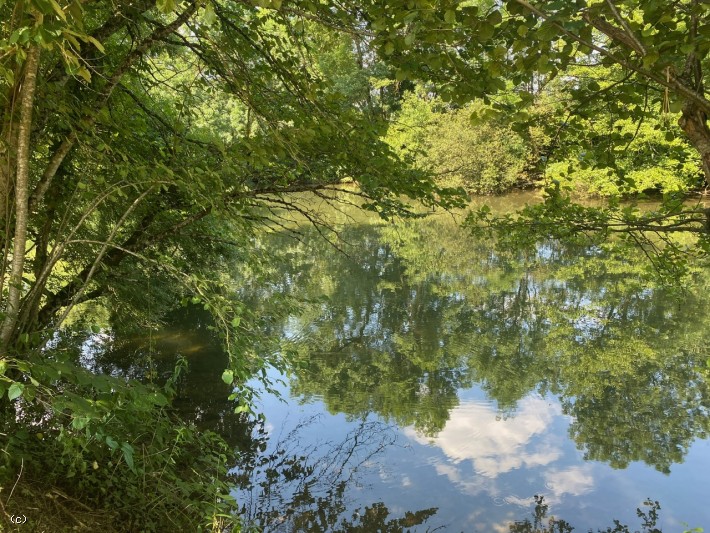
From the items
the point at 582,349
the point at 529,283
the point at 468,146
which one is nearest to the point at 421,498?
the point at 582,349

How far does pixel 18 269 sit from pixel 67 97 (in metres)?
1.33

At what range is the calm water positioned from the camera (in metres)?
4.97

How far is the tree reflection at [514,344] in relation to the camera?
22.1ft

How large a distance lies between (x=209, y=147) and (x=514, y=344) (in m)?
7.14

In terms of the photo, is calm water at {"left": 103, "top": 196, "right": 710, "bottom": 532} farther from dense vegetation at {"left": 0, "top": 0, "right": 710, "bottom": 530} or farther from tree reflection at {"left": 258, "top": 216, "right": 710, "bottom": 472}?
dense vegetation at {"left": 0, "top": 0, "right": 710, "bottom": 530}

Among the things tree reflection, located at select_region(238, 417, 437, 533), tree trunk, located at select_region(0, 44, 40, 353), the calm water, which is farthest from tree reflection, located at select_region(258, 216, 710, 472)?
tree trunk, located at select_region(0, 44, 40, 353)

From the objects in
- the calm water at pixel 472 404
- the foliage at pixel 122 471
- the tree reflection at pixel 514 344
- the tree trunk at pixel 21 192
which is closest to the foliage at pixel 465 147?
the tree reflection at pixel 514 344

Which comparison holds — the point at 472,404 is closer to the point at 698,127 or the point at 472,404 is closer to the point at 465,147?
the point at 698,127

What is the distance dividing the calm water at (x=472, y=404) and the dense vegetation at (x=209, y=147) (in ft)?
3.03

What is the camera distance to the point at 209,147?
425 cm

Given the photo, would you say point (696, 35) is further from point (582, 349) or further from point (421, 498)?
point (582, 349)

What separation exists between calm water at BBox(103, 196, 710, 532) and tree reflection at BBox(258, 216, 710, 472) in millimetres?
42

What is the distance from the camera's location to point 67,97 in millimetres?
3105

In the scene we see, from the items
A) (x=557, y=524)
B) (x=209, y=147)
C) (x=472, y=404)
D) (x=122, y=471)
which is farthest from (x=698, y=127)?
(x=472, y=404)
